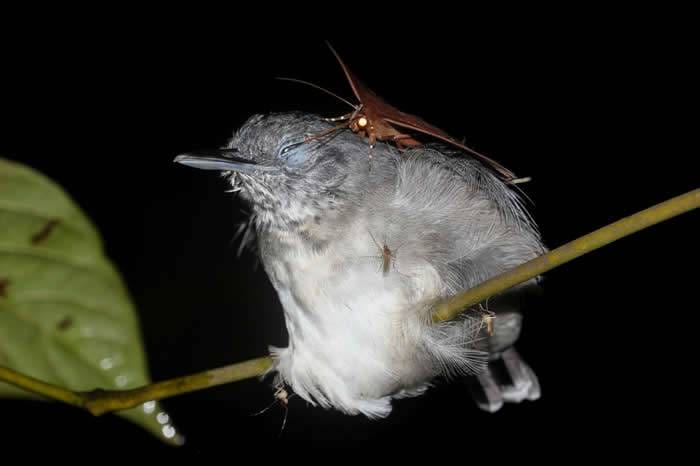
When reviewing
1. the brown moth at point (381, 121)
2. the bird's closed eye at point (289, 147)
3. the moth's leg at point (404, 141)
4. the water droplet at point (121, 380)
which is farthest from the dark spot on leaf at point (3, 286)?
the moth's leg at point (404, 141)

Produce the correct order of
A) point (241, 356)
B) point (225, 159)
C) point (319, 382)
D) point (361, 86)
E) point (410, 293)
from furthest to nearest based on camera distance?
point (241, 356)
point (319, 382)
point (225, 159)
point (410, 293)
point (361, 86)

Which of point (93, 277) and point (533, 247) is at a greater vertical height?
point (533, 247)

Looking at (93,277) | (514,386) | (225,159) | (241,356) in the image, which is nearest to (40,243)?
(93,277)

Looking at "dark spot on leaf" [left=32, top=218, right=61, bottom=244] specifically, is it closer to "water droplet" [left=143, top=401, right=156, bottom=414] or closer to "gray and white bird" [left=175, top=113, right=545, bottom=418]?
"gray and white bird" [left=175, top=113, right=545, bottom=418]

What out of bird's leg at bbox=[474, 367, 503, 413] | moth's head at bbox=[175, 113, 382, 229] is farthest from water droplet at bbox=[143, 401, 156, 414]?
bird's leg at bbox=[474, 367, 503, 413]

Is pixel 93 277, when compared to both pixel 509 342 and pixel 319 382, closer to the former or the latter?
pixel 319 382

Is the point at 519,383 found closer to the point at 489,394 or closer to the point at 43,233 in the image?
the point at 489,394
